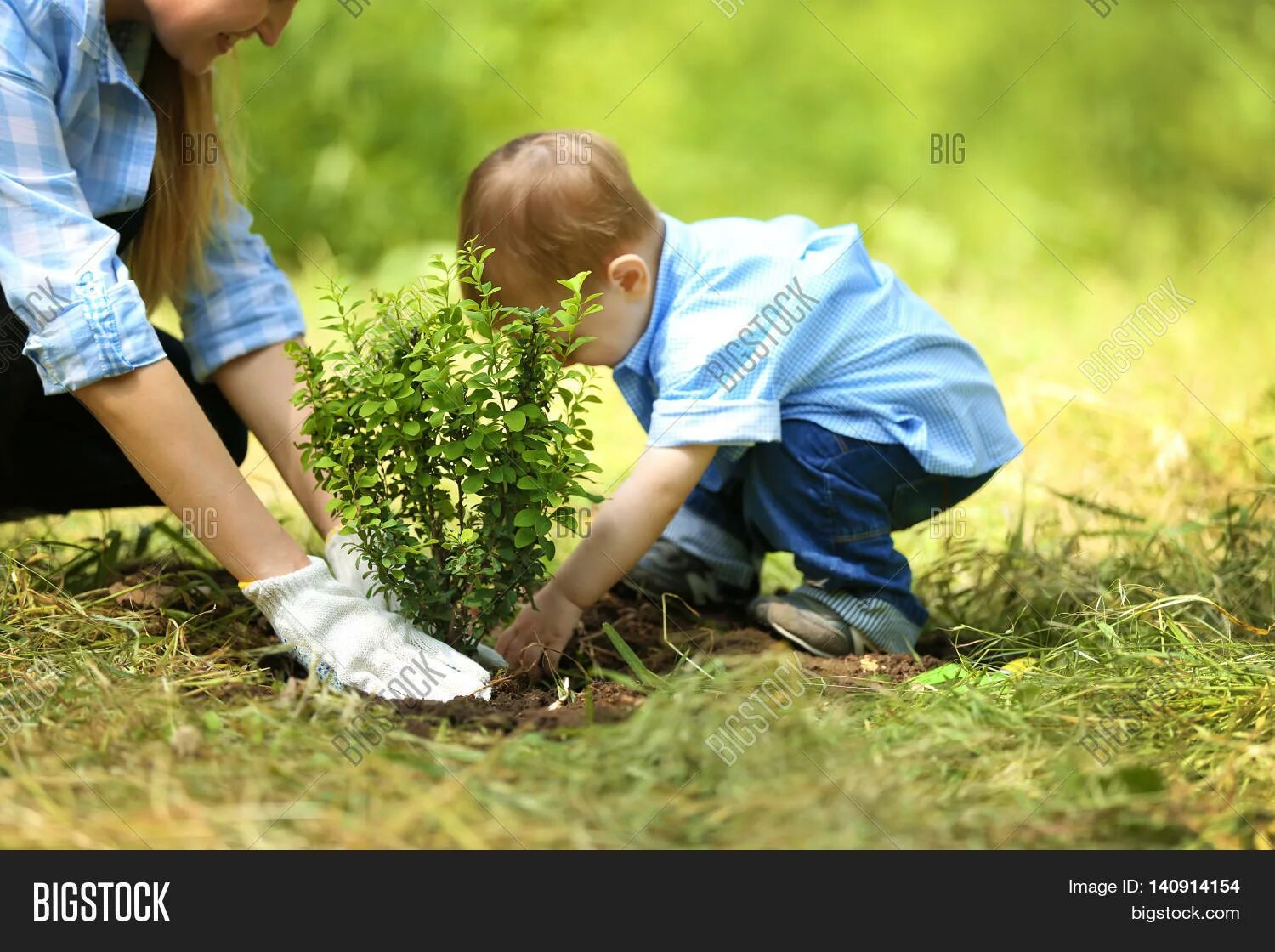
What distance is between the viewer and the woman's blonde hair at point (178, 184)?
2086 millimetres

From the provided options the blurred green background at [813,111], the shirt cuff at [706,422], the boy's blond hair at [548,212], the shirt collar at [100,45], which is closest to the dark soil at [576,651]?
the shirt cuff at [706,422]

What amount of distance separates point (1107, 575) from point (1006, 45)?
132 inches

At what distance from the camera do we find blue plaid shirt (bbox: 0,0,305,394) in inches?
A: 65.7

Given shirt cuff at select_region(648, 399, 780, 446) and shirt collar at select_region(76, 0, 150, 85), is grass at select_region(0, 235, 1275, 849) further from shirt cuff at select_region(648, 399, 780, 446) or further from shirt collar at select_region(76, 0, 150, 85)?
shirt collar at select_region(76, 0, 150, 85)

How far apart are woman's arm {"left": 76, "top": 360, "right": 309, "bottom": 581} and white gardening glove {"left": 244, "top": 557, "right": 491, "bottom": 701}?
0.04 meters

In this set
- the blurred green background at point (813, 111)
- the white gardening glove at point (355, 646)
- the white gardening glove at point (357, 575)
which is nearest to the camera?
the white gardening glove at point (355, 646)

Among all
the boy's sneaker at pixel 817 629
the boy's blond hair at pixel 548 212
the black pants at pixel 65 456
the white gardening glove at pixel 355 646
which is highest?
the boy's blond hair at pixel 548 212

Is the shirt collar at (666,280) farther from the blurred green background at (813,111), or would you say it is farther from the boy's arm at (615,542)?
the blurred green background at (813,111)

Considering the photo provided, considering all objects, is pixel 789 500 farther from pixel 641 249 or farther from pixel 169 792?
pixel 169 792

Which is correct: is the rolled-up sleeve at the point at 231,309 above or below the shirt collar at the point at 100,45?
below

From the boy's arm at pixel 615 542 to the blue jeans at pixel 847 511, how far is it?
0.83ft

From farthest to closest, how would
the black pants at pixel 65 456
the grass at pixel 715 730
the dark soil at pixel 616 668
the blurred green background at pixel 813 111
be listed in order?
→ the blurred green background at pixel 813 111
the black pants at pixel 65 456
the dark soil at pixel 616 668
the grass at pixel 715 730

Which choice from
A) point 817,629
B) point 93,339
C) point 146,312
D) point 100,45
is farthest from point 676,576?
point 100,45

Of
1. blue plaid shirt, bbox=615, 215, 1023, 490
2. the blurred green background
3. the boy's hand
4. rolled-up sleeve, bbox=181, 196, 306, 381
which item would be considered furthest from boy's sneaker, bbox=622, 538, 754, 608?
the blurred green background
